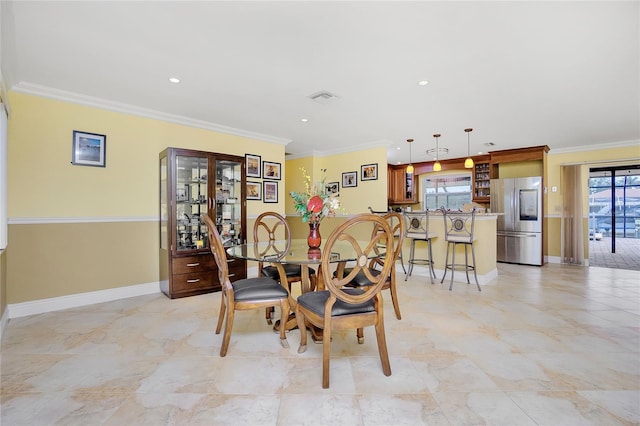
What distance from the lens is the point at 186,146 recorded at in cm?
429

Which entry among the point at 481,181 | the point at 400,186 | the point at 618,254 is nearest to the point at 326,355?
the point at 481,181

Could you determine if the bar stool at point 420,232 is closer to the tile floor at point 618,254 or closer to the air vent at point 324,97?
the air vent at point 324,97

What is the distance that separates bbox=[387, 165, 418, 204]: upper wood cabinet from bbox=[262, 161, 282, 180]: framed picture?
408 cm

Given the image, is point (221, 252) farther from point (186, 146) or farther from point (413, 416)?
point (186, 146)

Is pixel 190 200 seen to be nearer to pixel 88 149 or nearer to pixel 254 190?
pixel 88 149

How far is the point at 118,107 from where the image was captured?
12.0 ft

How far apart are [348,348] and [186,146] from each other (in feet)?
Answer: 11.5

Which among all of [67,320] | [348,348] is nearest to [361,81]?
[348,348]

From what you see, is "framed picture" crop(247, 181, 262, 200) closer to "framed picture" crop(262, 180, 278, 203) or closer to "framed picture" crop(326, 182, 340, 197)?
"framed picture" crop(262, 180, 278, 203)

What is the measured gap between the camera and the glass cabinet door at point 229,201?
4.17 meters

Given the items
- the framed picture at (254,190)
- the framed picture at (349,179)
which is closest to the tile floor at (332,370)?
the framed picture at (254,190)

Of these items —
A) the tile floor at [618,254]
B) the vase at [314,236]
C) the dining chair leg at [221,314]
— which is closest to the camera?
the dining chair leg at [221,314]

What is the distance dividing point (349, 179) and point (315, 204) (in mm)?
3644

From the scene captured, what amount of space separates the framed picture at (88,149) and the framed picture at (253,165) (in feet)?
6.51
